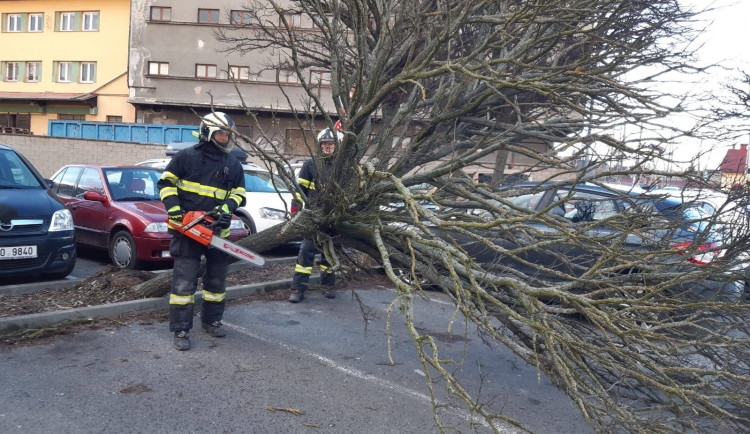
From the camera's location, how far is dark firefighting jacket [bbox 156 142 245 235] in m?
5.52

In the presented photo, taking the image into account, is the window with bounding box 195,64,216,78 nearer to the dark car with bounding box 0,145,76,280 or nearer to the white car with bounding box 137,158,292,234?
the white car with bounding box 137,158,292,234

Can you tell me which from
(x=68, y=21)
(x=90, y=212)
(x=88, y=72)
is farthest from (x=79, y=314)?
(x=68, y=21)

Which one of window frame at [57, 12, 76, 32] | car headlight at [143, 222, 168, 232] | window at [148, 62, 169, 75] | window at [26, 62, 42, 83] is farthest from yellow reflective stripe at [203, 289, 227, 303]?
window at [26, 62, 42, 83]

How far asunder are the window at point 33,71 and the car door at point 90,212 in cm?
3495

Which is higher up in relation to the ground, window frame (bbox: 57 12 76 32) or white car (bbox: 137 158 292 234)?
window frame (bbox: 57 12 76 32)

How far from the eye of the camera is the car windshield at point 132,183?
9.54 meters

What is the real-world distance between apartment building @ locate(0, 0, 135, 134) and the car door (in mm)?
27476

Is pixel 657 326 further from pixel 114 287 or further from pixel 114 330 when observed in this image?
pixel 114 287

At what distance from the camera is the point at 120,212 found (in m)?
9.01

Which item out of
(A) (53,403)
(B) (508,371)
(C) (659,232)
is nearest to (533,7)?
(C) (659,232)

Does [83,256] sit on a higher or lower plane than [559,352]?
lower

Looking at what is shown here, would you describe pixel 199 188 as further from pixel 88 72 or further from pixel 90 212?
pixel 88 72

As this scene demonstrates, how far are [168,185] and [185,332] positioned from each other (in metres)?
1.23

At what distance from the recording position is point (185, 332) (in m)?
5.48
